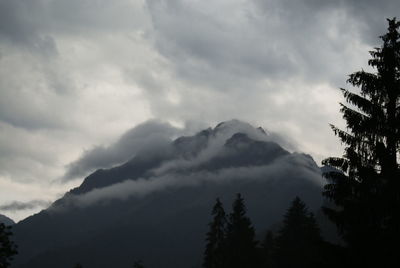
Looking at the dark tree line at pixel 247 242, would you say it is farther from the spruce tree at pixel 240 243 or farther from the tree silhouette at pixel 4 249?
the tree silhouette at pixel 4 249

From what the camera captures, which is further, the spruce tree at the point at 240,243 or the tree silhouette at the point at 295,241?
the spruce tree at the point at 240,243

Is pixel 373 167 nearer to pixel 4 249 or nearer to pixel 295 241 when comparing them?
pixel 4 249

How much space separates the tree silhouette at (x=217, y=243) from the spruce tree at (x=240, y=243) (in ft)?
2.50

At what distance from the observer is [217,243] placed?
5628 centimetres

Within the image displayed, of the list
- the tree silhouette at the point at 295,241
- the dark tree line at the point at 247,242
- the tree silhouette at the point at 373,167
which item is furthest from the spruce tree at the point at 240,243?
the tree silhouette at the point at 373,167

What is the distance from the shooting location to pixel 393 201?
60.1ft

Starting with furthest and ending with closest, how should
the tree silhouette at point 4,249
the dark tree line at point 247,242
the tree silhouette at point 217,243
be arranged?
the tree silhouette at point 217,243, the dark tree line at point 247,242, the tree silhouette at point 4,249

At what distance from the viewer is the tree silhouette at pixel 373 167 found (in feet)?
61.3

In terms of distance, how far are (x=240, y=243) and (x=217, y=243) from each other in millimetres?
3215

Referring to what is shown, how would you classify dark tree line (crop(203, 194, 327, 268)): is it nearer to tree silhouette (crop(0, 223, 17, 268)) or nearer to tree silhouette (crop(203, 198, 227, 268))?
tree silhouette (crop(203, 198, 227, 268))

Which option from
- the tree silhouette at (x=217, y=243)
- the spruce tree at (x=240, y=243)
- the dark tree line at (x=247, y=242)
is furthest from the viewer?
the tree silhouette at (x=217, y=243)

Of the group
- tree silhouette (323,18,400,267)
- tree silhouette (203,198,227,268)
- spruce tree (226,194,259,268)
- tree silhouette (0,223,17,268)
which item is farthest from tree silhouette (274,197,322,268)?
tree silhouette (0,223,17,268)

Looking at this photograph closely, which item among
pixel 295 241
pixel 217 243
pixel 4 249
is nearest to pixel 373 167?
pixel 4 249

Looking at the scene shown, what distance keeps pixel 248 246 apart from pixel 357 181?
35972 millimetres
